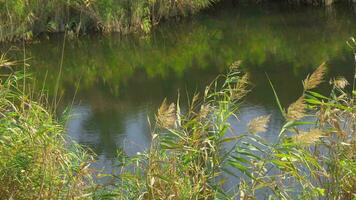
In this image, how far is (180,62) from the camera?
44.5ft

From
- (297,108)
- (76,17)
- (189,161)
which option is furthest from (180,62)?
(297,108)

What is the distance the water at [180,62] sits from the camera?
9.22 meters

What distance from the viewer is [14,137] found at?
14.4 ft

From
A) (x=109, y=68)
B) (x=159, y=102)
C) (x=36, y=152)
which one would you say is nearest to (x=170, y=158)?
(x=36, y=152)

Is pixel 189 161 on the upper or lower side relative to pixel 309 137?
lower

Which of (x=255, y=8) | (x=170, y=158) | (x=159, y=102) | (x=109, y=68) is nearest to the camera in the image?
(x=170, y=158)

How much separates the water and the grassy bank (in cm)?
31

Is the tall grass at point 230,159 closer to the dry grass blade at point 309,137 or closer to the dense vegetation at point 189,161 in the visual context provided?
the dense vegetation at point 189,161

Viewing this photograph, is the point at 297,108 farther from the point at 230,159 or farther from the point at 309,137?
the point at 230,159

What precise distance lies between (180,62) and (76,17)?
3437 millimetres

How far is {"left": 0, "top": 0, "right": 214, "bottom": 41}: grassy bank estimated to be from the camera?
1461 centimetres

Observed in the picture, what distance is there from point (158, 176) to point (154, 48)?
1094 cm

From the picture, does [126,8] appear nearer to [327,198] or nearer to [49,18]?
[49,18]

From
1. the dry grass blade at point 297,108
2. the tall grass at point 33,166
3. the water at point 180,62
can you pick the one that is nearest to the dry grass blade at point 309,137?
the dry grass blade at point 297,108
